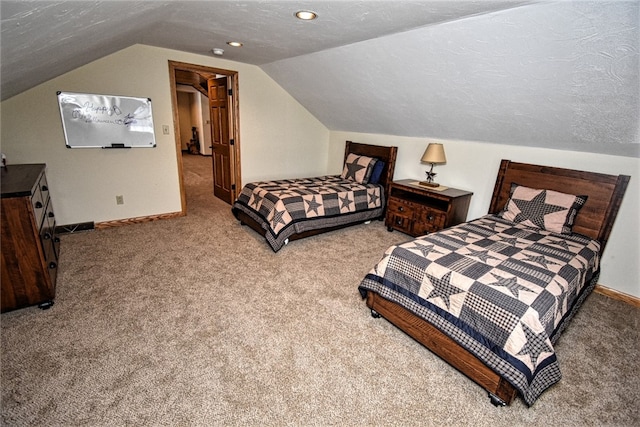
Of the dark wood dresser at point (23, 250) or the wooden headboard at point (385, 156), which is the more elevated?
the wooden headboard at point (385, 156)

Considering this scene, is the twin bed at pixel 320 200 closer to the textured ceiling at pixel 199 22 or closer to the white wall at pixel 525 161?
the white wall at pixel 525 161

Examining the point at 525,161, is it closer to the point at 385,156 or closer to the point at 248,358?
the point at 385,156

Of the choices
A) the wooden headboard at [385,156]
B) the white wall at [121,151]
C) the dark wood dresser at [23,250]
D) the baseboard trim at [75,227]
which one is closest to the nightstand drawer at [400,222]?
the wooden headboard at [385,156]

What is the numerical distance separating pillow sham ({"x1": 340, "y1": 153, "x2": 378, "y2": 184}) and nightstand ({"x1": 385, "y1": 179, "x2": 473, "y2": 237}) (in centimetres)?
50

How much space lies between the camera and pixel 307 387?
162cm

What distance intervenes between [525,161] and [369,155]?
6.76ft

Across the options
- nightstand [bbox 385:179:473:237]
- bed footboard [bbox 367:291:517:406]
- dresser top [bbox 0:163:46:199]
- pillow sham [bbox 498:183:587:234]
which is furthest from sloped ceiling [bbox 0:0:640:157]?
bed footboard [bbox 367:291:517:406]

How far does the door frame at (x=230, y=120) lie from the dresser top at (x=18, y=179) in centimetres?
144

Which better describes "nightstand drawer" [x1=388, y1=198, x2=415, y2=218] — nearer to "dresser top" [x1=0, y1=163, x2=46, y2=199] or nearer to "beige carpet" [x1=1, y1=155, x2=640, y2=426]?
"beige carpet" [x1=1, y1=155, x2=640, y2=426]

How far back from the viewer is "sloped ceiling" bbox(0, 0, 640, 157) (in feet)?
5.18

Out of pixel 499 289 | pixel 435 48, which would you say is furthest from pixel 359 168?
pixel 499 289

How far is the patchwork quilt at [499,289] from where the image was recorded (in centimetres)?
150

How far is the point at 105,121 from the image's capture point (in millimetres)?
3336

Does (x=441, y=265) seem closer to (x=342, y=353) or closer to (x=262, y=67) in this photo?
(x=342, y=353)
